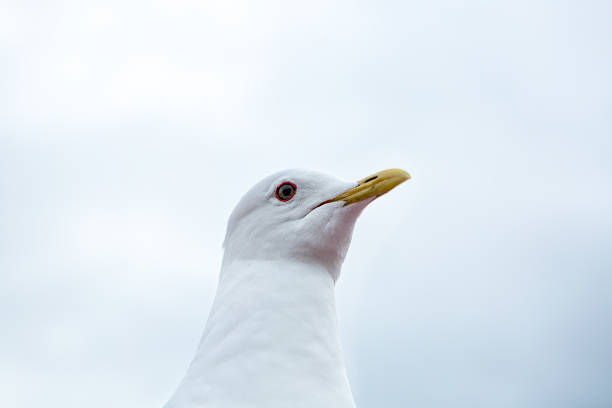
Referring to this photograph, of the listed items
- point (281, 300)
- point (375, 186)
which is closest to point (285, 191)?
point (375, 186)

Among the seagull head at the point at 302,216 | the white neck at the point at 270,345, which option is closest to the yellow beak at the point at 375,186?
the seagull head at the point at 302,216

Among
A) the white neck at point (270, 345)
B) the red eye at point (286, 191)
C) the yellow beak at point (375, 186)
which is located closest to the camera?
the white neck at point (270, 345)

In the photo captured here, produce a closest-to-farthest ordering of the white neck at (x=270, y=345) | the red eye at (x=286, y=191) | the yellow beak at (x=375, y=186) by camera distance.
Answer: the white neck at (x=270, y=345) → the yellow beak at (x=375, y=186) → the red eye at (x=286, y=191)

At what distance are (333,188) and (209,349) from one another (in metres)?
1.13

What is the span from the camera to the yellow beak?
3.44 metres

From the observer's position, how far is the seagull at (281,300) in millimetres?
2812

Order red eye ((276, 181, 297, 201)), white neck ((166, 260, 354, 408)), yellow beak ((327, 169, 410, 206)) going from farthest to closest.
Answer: red eye ((276, 181, 297, 201))
yellow beak ((327, 169, 410, 206))
white neck ((166, 260, 354, 408))

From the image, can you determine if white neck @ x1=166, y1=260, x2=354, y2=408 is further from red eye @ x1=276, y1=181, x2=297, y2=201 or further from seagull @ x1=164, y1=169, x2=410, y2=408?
red eye @ x1=276, y1=181, x2=297, y2=201

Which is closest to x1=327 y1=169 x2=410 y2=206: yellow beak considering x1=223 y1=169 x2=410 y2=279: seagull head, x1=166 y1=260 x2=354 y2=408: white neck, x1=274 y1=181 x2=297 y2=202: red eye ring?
x1=223 y1=169 x2=410 y2=279: seagull head

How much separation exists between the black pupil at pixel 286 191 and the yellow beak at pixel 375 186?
0.27m

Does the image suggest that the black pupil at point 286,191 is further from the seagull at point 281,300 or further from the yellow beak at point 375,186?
the yellow beak at point 375,186

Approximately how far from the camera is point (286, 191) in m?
3.68

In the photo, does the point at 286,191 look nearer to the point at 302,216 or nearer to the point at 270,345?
the point at 302,216

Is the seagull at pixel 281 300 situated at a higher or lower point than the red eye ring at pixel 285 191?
lower
